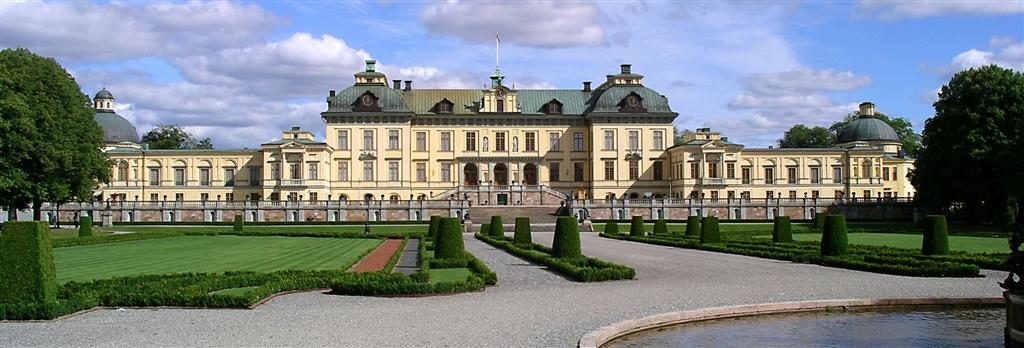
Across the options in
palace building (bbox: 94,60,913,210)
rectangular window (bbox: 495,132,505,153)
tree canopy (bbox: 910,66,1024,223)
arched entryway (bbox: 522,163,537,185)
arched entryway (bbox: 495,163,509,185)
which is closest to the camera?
tree canopy (bbox: 910,66,1024,223)

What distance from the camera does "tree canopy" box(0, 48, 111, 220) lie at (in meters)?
41.7

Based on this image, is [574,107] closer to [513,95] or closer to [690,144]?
[513,95]

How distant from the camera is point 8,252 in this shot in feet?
44.4

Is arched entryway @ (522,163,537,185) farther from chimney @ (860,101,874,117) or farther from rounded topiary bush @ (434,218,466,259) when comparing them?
rounded topiary bush @ (434,218,466,259)

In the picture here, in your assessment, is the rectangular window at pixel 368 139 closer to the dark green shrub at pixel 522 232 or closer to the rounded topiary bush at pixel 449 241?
the dark green shrub at pixel 522 232

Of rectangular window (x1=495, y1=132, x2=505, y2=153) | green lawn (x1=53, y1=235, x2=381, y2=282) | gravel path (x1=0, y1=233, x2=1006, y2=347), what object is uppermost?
rectangular window (x1=495, y1=132, x2=505, y2=153)

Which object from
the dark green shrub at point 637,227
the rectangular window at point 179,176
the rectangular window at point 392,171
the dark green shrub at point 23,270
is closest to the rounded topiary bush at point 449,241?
the dark green shrub at point 23,270

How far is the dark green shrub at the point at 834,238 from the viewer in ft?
83.9

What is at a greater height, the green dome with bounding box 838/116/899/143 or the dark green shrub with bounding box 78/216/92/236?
the green dome with bounding box 838/116/899/143

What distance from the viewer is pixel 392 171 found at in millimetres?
76875

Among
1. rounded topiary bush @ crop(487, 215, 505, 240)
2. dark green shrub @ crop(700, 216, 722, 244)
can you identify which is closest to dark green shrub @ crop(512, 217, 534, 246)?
dark green shrub @ crop(700, 216, 722, 244)

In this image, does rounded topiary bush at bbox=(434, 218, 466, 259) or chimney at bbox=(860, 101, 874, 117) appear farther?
chimney at bbox=(860, 101, 874, 117)

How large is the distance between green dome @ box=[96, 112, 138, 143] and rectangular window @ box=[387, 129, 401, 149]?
25.5m

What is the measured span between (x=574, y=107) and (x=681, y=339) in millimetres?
69165
